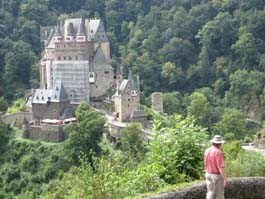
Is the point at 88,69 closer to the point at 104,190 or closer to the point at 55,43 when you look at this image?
the point at 55,43

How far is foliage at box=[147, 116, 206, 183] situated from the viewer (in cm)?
1183

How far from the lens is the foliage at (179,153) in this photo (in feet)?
38.8

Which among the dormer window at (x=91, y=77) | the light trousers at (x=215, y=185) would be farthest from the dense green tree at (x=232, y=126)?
the light trousers at (x=215, y=185)

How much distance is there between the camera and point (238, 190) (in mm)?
11195

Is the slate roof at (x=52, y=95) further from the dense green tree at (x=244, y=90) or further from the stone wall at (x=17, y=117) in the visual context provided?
the dense green tree at (x=244, y=90)

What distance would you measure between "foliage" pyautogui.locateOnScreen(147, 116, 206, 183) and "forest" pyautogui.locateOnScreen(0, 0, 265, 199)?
15.3 meters

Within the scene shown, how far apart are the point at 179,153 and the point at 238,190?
133 cm

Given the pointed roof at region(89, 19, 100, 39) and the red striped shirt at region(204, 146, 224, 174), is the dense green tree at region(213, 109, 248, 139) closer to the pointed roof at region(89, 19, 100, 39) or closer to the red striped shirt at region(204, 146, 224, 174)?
the pointed roof at region(89, 19, 100, 39)

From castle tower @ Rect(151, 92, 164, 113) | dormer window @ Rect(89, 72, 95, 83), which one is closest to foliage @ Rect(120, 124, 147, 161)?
dormer window @ Rect(89, 72, 95, 83)

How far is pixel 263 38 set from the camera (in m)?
53.8

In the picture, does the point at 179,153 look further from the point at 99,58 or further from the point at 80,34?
the point at 80,34

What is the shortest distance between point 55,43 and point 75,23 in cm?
183

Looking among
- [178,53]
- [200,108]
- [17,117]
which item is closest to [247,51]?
[178,53]

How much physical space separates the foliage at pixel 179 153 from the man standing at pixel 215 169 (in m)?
2.37
